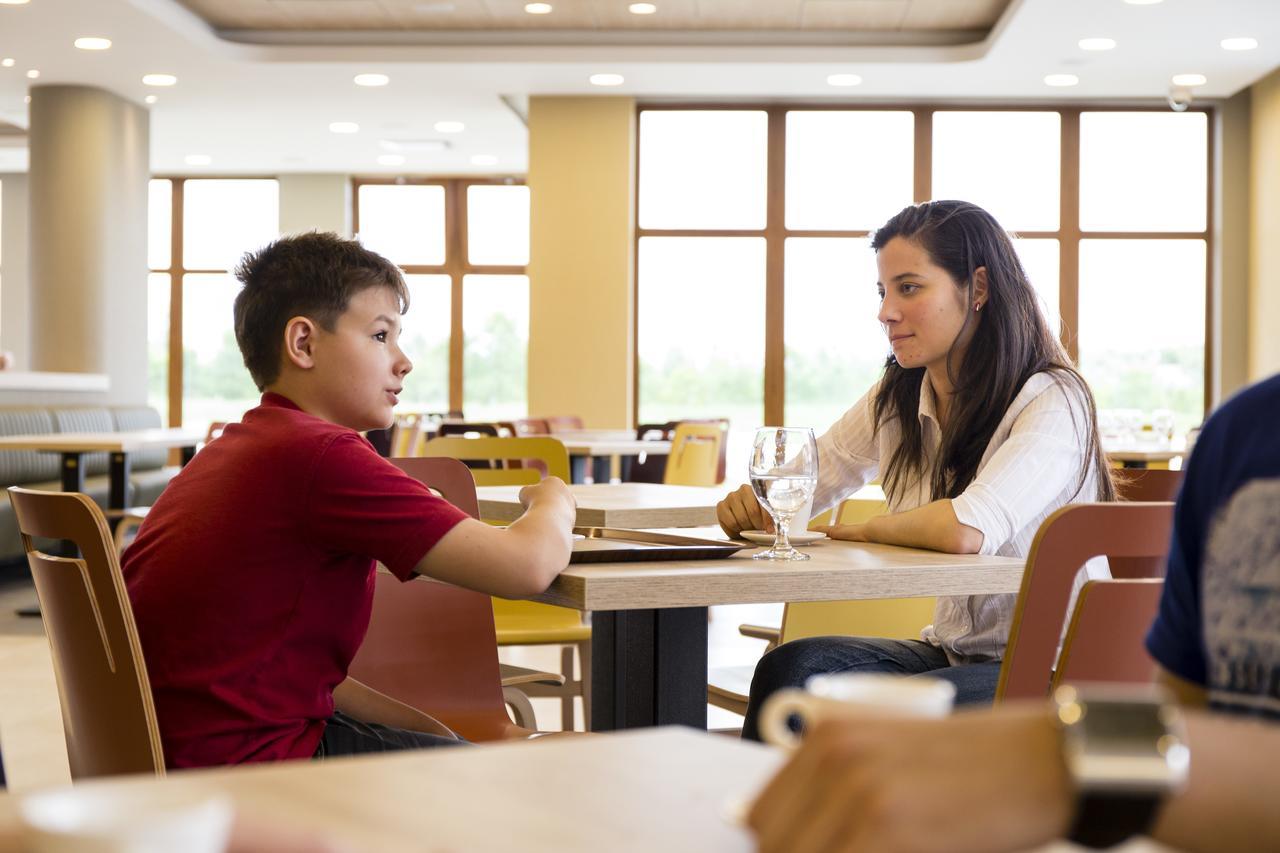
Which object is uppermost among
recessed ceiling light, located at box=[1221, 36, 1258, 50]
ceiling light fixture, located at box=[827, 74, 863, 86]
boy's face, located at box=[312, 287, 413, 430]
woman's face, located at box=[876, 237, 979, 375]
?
ceiling light fixture, located at box=[827, 74, 863, 86]

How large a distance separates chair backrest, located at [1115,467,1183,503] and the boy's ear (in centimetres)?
127

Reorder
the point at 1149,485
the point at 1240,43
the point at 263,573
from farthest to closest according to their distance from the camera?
the point at 1240,43 → the point at 1149,485 → the point at 263,573

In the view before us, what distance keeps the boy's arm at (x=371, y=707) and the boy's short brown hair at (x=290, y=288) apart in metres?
0.41

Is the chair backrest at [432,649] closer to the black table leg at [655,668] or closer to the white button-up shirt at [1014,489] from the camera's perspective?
the black table leg at [655,668]

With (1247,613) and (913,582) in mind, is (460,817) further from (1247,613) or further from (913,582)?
(913,582)

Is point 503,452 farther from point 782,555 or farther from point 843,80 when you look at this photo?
point 843,80

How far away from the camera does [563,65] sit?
826 centimetres

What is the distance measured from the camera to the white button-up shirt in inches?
72.9

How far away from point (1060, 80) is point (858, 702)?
8.80 m

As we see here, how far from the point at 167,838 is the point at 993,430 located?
5.69 feet

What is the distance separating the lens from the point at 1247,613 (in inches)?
34.4

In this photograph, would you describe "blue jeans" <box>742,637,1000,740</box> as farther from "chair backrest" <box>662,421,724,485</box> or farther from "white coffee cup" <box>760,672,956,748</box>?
"chair backrest" <box>662,421,724,485</box>

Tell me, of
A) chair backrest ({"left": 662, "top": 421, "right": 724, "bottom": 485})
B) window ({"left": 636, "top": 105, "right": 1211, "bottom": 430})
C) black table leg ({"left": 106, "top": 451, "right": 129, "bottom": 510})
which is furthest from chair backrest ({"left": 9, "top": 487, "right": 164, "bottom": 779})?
window ({"left": 636, "top": 105, "right": 1211, "bottom": 430})

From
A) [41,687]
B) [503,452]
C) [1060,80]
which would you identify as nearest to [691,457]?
[503,452]
